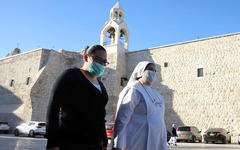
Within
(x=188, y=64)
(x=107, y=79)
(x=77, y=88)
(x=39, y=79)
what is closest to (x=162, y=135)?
(x=77, y=88)

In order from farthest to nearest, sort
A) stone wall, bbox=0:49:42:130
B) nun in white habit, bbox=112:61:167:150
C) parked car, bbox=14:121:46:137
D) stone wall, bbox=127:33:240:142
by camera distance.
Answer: stone wall, bbox=0:49:42:130 → stone wall, bbox=127:33:240:142 → parked car, bbox=14:121:46:137 → nun in white habit, bbox=112:61:167:150

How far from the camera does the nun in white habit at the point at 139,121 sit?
8.16 feet

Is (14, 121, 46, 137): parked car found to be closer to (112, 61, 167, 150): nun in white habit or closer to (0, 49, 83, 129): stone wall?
(0, 49, 83, 129): stone wall

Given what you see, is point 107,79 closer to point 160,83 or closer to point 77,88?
point 160,83

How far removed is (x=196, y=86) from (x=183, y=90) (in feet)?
3.52

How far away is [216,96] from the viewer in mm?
16750

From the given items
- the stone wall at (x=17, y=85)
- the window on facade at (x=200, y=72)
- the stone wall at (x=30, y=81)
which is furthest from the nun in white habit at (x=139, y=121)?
the stone wall at (x=17, y=85)

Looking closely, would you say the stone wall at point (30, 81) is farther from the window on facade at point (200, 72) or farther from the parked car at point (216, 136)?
the parked car at point (216, 136)

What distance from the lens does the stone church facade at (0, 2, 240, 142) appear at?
54.5 ft

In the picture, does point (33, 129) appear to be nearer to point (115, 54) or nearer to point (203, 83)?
point (115, 54)

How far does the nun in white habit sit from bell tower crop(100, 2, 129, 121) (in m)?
16.3

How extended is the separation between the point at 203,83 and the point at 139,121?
16.2 m

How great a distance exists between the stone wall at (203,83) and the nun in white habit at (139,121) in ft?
50.2

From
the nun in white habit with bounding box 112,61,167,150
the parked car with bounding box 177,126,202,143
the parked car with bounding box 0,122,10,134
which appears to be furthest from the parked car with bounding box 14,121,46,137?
the nun in white habit with bounding box 112,61,167,150
